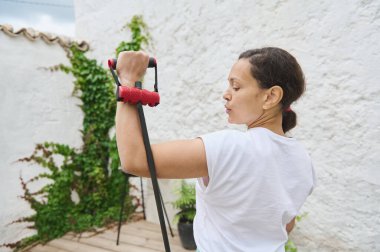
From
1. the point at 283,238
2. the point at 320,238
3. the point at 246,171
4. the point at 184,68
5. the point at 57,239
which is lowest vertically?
the point at 57,239

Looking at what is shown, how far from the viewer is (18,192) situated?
401cm

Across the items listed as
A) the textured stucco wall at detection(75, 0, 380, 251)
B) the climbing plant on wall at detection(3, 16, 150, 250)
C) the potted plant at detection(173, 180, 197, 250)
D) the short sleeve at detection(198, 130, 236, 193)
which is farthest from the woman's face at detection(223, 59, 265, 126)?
the climbing plant on wall at detection(3, 16, 150, 250)

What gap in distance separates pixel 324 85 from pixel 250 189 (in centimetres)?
220

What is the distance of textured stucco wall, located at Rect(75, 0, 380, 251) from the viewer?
2.54m

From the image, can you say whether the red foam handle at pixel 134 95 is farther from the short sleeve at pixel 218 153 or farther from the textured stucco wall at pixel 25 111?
the textured stucco wall at pixel 25 111

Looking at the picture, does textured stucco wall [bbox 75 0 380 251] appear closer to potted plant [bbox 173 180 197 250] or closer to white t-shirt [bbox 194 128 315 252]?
potted plant [bbox 173 180 197 250]

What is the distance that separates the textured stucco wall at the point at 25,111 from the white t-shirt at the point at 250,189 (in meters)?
3.67

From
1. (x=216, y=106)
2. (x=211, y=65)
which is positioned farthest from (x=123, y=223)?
(x=211, y=65)

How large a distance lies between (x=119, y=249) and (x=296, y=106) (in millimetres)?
2697

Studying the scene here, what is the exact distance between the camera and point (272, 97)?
1.05 metres

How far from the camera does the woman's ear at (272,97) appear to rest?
104 cm

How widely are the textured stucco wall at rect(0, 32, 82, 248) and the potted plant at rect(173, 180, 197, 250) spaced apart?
6.80 ft

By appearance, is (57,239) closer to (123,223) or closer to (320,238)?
(123,223)

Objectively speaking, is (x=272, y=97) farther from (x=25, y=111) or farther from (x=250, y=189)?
(x=25, y=111)
